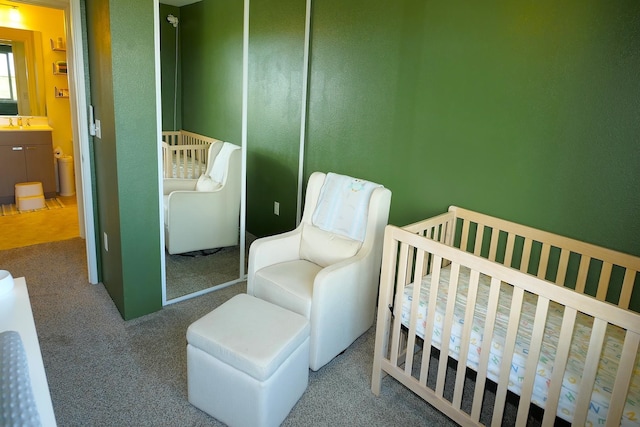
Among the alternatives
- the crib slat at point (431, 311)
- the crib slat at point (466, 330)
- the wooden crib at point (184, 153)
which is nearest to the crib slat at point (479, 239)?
the crib slat at point (431, 311)

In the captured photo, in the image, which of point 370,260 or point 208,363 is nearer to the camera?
point 208,363

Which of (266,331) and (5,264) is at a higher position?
(266,331)

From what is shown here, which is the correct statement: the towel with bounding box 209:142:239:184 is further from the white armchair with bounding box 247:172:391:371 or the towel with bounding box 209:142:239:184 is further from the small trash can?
the small trash can

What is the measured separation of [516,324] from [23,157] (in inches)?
224

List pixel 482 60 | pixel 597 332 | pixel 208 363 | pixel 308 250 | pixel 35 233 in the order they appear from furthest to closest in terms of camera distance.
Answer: pixel 35 233 → pixel 308 250 → pixel 482 60 → pixel 208 363 → pixel 597 332

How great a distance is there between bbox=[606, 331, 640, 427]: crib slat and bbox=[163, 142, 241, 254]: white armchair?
252 centimetres

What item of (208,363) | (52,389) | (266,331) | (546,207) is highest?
(546,207)

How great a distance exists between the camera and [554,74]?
2.03 meters

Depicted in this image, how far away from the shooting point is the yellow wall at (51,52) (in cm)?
512

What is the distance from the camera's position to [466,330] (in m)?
1.73

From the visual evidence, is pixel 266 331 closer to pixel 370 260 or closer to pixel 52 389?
pixel 370 260

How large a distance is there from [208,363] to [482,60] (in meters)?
2.08

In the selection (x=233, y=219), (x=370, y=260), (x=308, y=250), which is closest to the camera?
(x=370, y=260)

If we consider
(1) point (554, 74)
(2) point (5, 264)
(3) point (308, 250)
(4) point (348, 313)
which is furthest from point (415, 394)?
(2) point (5, 264)
